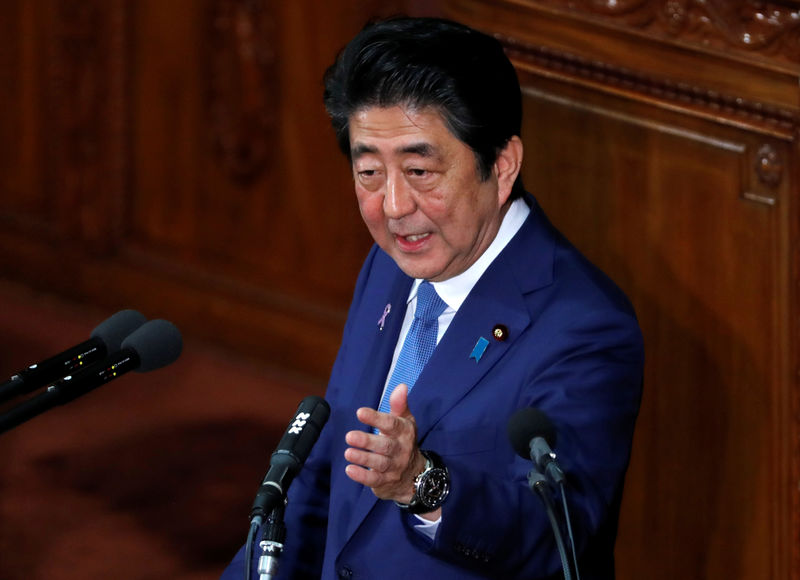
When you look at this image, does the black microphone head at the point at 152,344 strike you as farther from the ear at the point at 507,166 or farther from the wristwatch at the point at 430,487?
the ear at the point at 507,166

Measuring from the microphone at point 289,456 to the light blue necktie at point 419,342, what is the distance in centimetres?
52

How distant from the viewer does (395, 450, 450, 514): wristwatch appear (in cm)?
217

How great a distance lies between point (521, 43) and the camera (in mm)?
3779

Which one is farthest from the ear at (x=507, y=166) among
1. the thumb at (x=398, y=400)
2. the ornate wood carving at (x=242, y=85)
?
the ornate wood carving at (x=242, y=85)

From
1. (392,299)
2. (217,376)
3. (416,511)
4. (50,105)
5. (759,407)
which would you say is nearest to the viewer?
(416,511)

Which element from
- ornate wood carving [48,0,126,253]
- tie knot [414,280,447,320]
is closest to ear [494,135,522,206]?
tie knot [414,280,447,320]

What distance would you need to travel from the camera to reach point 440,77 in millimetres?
2418

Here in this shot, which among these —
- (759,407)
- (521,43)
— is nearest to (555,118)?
(521,43)

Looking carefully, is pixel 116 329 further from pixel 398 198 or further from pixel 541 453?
pixel 541 453

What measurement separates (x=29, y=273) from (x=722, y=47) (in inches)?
137

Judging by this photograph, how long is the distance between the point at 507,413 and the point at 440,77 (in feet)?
1.95

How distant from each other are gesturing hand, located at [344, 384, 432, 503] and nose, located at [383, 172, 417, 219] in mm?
443

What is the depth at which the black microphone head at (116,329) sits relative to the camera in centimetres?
228

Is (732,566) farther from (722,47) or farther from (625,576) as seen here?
(722,47)
